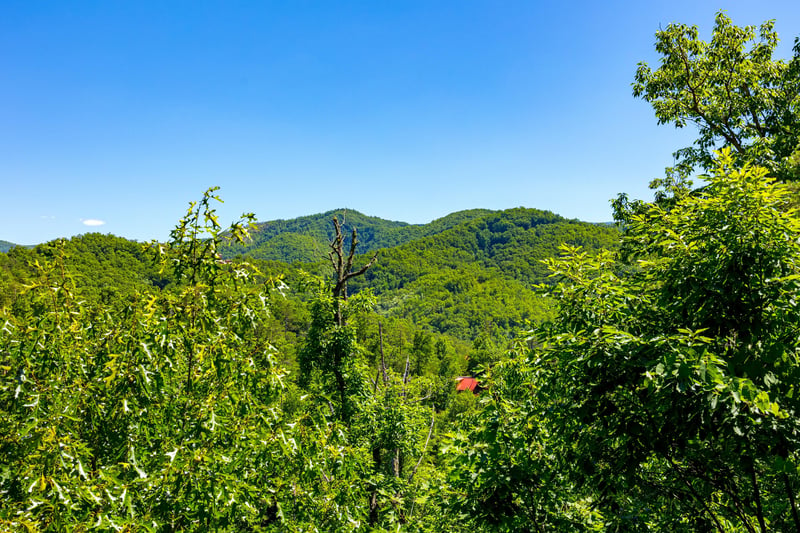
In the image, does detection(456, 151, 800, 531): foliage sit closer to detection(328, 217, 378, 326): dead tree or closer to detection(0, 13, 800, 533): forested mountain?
detection(0, 13, 800, 533): forested mountain

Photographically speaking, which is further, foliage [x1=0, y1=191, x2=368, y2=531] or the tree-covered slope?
the tree-covered slope

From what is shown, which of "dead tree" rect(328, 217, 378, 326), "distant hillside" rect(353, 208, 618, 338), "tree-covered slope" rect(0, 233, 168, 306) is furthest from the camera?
"distant hillside" rect(353, 208, 618, 338)

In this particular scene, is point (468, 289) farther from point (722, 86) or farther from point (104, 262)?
point (722, 86)

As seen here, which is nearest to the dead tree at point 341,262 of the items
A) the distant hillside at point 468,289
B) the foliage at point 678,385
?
the foliage at point 678,385

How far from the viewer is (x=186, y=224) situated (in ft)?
12.8

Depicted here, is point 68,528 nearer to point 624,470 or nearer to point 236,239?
point 236,239

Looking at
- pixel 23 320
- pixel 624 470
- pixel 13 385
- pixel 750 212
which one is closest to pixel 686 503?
pixel 624 470

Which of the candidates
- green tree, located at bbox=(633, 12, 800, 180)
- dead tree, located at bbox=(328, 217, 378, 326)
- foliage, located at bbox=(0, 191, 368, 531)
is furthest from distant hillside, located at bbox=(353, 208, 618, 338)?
foliage, located at bbox=(0, 191, 368, 531)

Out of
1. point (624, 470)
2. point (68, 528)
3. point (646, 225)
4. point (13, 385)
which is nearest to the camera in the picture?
point (68, 528)

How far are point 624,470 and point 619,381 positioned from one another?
78 centimetres

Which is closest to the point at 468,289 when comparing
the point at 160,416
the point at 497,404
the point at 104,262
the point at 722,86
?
the point at 104,262

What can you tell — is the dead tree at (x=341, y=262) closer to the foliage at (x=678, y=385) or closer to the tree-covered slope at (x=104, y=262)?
the foliage at (x=678, y=385)

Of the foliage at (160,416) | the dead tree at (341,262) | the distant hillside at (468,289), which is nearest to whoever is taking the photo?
the foliage at (160,416)

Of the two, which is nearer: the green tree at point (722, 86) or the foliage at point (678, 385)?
the foliage at point (678, 385)
